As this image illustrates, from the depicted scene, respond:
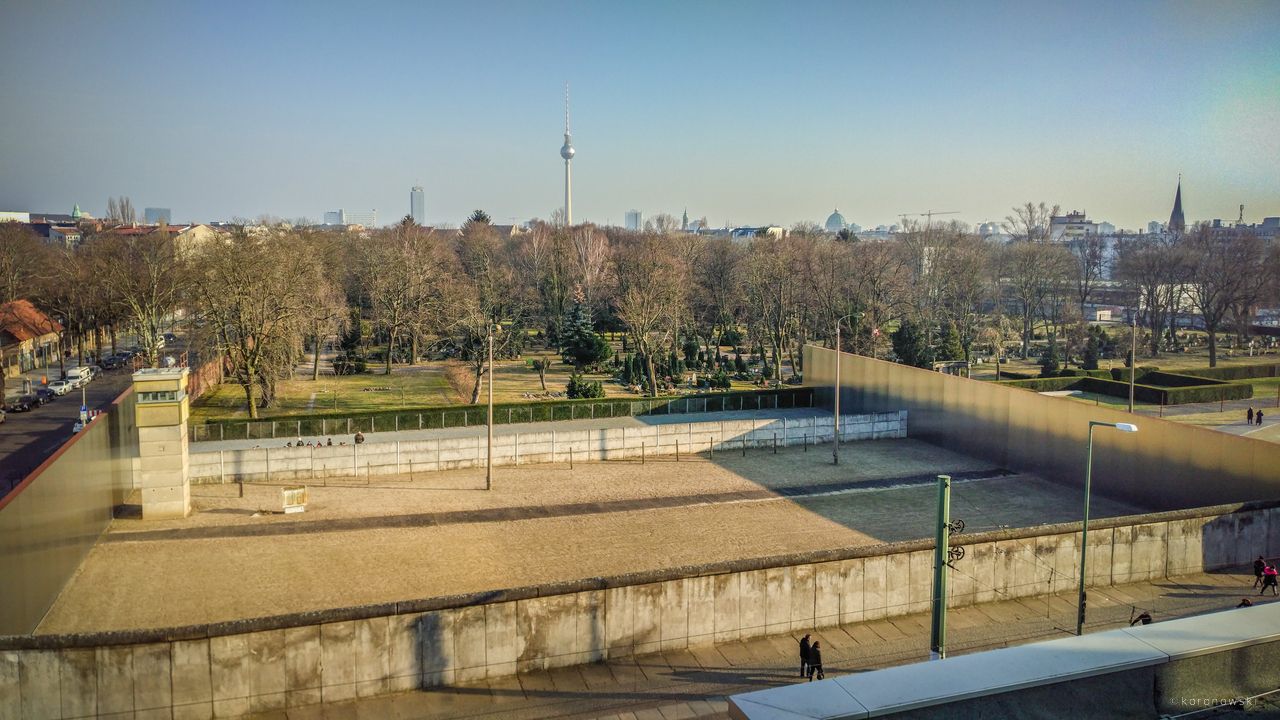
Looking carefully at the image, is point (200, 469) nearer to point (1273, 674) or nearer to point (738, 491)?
point (738, 491)

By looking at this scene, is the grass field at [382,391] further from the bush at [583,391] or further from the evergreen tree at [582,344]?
the bush at [583,391]

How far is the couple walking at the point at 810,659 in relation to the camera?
15.1m

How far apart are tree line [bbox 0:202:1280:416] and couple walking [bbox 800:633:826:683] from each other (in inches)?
1242

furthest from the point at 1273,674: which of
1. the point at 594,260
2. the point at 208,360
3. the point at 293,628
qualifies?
the point at 594,260

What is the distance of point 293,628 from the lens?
14.1m

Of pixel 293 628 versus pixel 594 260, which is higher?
pixel 594 260

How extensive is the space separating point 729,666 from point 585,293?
55.0 m

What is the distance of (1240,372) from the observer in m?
54.4

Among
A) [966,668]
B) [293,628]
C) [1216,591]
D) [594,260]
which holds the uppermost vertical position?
[594,260]

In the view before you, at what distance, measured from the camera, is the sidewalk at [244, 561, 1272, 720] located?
14391mm

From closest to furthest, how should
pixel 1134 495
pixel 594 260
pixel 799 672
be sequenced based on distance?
pixel 799 672, pixel 1134 495, pixel 594 260

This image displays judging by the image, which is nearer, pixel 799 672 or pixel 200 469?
pixel 799 672

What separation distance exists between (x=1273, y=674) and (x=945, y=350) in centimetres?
5212

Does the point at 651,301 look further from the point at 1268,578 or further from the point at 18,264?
the point at 18,264
